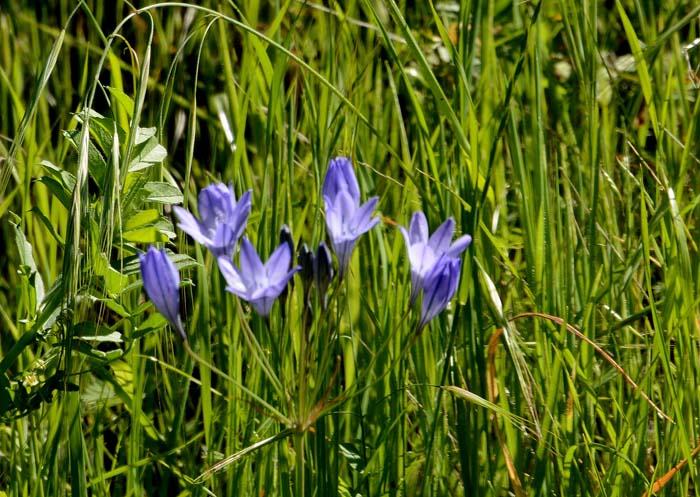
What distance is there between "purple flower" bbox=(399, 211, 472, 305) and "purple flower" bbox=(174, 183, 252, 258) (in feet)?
0.62

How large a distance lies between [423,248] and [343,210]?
10cm

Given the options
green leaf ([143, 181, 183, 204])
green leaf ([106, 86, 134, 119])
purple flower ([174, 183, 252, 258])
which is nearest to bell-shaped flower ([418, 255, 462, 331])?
purple flower ([174, 183, 252, 258])

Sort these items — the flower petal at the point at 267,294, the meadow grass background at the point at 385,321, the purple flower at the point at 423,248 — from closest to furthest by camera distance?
the flower petal at the point at 267,294 < the purple flower at the point at 423,248 < the meadow grass background at the point at 385,321

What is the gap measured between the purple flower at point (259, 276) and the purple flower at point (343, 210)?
7cm

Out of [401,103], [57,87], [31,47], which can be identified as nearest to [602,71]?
[401,103]

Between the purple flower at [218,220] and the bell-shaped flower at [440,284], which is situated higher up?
the purple flower at [218,220]

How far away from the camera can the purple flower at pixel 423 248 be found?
1.00m

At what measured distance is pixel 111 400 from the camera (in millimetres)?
1748

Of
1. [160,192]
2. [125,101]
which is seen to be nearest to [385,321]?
[160,192]

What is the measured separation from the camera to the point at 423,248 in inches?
39.8

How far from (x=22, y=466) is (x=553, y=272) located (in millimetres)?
940

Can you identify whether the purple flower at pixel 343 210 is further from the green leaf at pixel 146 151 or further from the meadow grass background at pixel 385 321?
the green leaf at pixel 146 151

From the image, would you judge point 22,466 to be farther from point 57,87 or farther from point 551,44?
point 551,44

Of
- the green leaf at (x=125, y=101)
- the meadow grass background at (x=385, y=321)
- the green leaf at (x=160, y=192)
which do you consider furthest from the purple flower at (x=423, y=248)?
the green leaf at (x=125, y=101)
